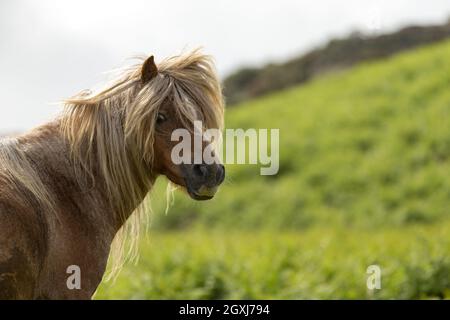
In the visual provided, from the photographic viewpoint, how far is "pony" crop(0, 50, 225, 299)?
375 cm

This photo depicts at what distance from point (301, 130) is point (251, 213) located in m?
5.16

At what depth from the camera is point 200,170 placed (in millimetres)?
3975

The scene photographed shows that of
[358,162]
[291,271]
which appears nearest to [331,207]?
[358,162]

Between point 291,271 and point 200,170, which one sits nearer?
point 200,170

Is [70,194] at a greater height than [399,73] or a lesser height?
lesser

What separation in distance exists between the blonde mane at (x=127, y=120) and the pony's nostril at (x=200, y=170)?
0.26 meters

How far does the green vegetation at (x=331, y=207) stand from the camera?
921 cm

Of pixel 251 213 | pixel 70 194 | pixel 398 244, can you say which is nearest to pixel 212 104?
pixel 70 194

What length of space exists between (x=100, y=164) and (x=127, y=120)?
→ 271 millimetres

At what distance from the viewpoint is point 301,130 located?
84.6ft

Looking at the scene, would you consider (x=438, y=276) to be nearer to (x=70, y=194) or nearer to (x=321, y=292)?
(x=321, y=292)

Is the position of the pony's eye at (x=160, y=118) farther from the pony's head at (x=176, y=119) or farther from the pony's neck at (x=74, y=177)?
the pony's neck at (x=74, y=177)

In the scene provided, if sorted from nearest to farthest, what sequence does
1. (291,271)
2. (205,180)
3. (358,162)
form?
(205,180), (291,271), (358,162)

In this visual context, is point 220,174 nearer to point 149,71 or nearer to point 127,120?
point 127,120
